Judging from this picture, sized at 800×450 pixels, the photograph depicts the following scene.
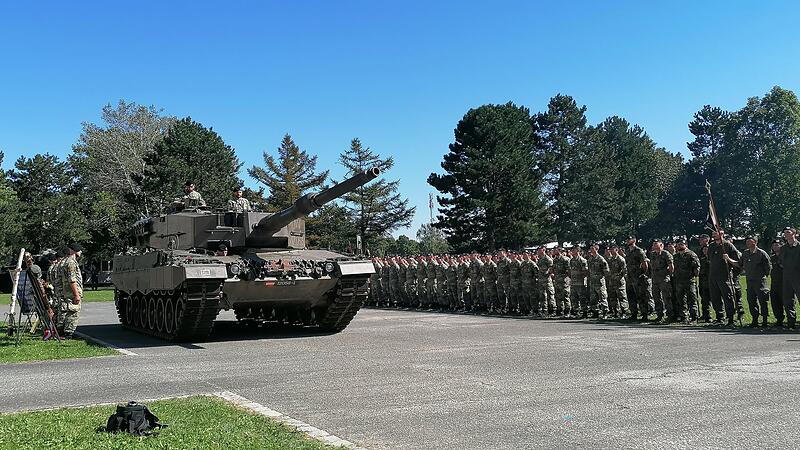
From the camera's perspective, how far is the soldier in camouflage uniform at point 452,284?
74.6 ft

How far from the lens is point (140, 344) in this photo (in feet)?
46.7

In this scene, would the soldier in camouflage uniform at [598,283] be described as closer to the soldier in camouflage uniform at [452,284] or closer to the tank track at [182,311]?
the soldier in camouflage uniform at [452,284]

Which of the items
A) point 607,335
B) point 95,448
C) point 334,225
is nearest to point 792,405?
point 95,448

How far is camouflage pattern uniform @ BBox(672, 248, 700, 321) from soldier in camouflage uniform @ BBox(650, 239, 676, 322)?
0.16 meters

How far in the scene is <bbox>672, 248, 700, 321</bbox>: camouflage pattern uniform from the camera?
1524 cm

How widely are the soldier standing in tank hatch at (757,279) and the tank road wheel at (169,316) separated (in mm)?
10438

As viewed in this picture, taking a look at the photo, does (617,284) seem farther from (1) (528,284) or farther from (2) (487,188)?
(2) (487,188)

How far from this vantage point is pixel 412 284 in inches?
Answer: 984

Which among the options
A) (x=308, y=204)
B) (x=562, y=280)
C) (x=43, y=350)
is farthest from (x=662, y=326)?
(x=43, y=350)

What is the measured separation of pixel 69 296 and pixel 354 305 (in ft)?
17.6

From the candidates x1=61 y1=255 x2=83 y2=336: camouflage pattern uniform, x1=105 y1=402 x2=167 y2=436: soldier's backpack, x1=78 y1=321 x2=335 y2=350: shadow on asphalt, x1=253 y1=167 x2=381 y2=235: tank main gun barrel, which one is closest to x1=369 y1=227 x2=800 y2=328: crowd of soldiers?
x1=78 y1=321 x2=335 y2=350: shadow on asphalt

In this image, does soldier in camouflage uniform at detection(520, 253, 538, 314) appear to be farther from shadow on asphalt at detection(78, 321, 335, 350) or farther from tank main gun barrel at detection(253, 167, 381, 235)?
tank main gun barrel at detection(253, 167, 381, 235)

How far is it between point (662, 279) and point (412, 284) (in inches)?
414

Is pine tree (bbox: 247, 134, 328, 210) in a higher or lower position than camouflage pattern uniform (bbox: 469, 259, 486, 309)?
higher
